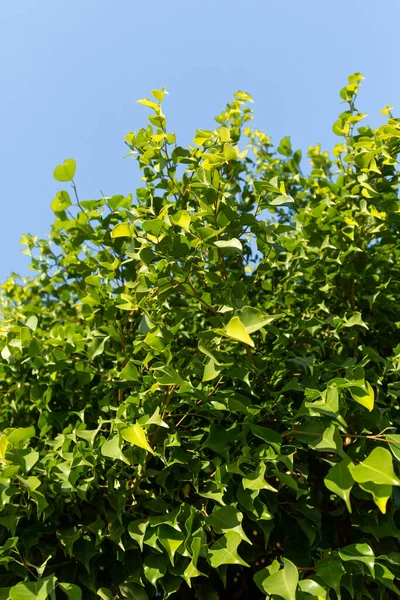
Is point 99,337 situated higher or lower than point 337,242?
lower

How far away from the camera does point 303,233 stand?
1969 millimetres

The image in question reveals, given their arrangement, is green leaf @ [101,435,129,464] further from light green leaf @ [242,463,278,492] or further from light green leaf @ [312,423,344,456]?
light green leaf @ [312,423,344,456]

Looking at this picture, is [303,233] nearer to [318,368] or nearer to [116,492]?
[318,368]

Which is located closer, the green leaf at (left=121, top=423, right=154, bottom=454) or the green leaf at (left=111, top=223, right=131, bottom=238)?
the green leaf at (left=121, top=423, right=154, bottom=454)

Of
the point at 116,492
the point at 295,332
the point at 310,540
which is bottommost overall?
the point at 310,540

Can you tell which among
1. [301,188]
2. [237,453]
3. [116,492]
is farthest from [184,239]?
[301,188]

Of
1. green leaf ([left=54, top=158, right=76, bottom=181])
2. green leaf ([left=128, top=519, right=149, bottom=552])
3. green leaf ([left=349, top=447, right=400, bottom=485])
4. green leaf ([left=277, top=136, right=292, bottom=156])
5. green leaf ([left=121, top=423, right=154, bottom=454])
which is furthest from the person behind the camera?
green leaf ([left=277, top=136, right=292, bottom=156])

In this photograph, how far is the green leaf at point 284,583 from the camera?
1.08 meters

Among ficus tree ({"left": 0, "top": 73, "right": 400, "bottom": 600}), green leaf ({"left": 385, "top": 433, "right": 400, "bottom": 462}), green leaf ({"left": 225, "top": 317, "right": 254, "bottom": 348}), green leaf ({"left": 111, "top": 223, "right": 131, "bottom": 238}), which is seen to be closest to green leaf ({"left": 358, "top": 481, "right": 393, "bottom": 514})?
ficus tree ({"left": 0, "top": 73, "right": 400, "bottom": 600})

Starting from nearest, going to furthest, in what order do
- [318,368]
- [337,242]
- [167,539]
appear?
[167,539]
[318,368]
[337,242]

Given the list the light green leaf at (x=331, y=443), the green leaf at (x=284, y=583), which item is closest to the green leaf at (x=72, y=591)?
the green leaf at (x=284, y=583)

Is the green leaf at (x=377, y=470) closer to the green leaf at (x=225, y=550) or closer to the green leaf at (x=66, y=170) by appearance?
the green leaf at (x=225, y=550)

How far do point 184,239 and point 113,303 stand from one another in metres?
0.51

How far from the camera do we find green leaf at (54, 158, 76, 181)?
5.99 feet
